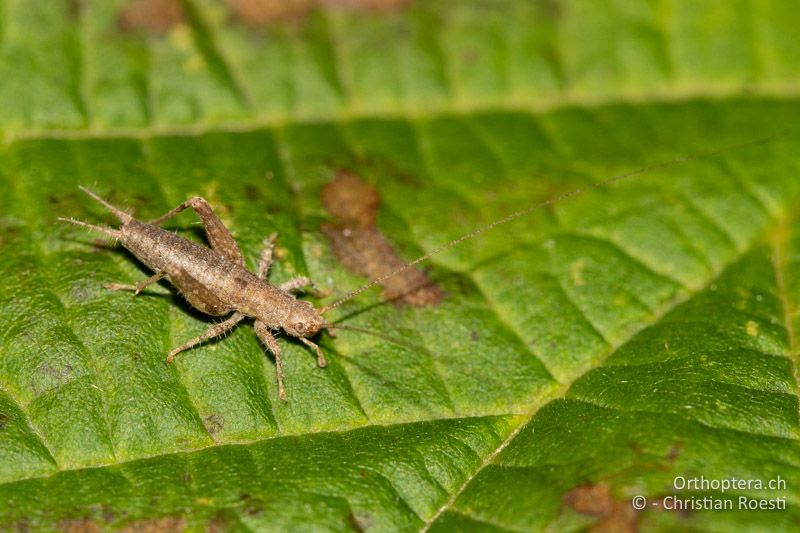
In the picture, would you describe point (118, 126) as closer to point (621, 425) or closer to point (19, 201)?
point (19, 201)

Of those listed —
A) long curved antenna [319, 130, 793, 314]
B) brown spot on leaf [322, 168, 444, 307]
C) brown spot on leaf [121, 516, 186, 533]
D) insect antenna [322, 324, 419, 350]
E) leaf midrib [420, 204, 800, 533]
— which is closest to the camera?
brown spot on leaf [121, 516, 186, 533]

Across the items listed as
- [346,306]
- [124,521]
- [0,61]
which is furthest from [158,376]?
[0,61]

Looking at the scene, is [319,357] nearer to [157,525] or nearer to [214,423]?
[214,423]

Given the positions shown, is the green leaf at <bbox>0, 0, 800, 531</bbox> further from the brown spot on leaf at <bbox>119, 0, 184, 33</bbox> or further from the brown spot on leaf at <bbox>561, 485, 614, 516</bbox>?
the brown spot on leaf at <bbox>119, 0, 184, 33</bbox>

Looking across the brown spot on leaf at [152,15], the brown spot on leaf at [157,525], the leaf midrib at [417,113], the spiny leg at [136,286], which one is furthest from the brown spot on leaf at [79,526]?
the brown spot on leaf at [152,15]

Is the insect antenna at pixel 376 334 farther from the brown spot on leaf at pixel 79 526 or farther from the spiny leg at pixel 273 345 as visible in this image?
the brown spot on leaf at pixel 79 526

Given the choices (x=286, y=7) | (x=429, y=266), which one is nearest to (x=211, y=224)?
(x=429, y=266)

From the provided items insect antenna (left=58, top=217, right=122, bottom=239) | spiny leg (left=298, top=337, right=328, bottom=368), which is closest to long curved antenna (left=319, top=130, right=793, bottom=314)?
spiny leg (left=298, top=337, right=328, bottom=368)
